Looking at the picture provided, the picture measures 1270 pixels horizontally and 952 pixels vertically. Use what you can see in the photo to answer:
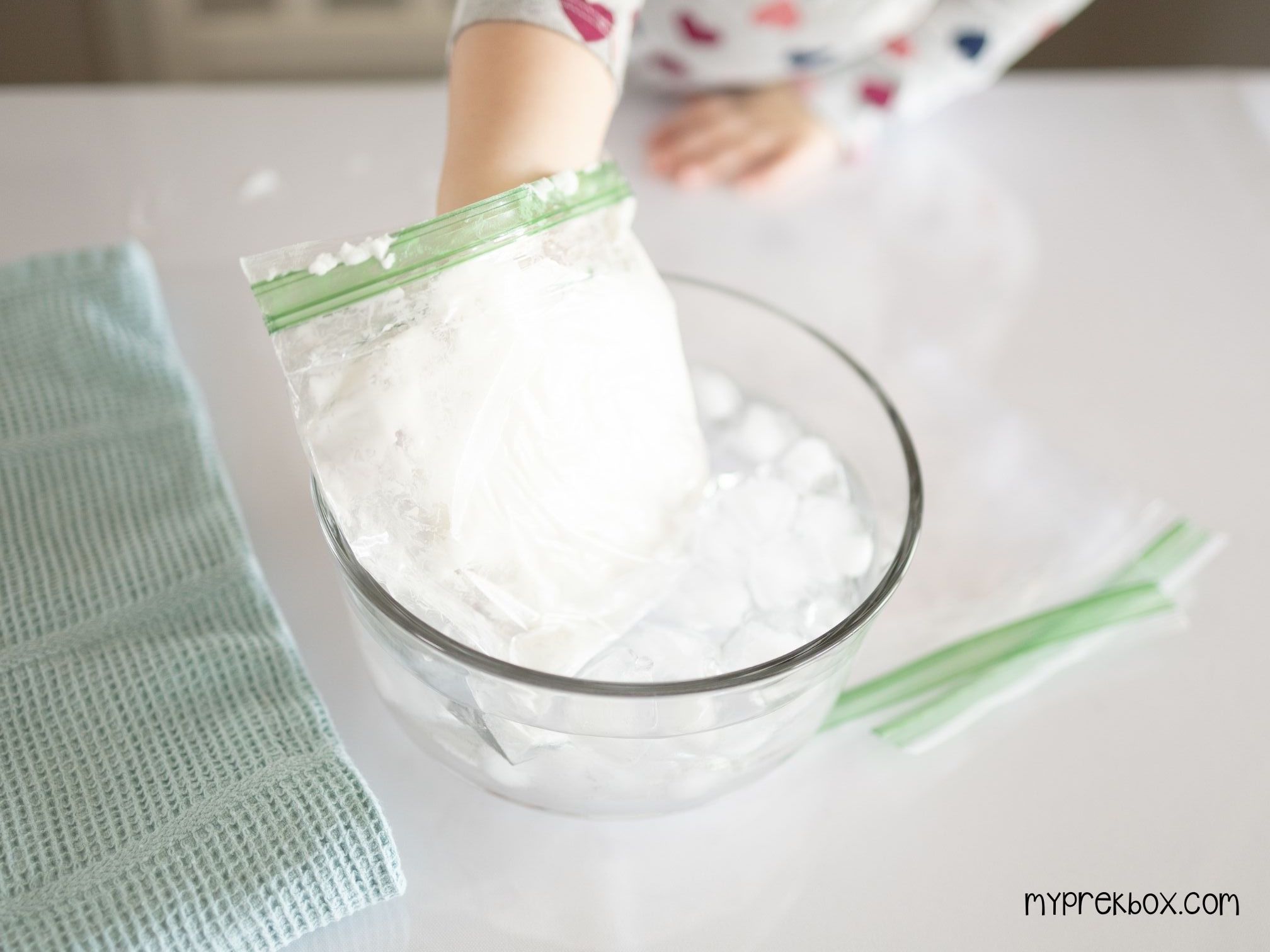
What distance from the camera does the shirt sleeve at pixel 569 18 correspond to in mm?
477

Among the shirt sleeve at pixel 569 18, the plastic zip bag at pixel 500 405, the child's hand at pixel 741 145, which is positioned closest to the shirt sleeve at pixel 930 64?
the child's hand at pixel 741 145

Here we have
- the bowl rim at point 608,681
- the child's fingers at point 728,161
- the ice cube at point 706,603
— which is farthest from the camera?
the child's fingers at point 728,161

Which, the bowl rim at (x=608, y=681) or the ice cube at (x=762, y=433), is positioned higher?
the ice cube at (x=762, y=433)

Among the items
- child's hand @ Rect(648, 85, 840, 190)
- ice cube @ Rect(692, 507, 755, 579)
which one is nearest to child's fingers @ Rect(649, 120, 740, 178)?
child's hand @ Rect(648, 85, 840, 190)

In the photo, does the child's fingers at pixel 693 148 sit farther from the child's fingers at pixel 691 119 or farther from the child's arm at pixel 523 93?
the child's arm at pixel 523 93

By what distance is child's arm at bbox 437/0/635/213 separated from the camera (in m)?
0.44

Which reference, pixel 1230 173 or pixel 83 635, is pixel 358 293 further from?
pixel 1230 173

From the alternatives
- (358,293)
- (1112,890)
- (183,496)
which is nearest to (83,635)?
(183,496)

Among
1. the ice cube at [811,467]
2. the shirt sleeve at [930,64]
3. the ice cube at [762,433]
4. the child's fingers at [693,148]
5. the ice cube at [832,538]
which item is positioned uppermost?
the shirt sleeve at [930,64]

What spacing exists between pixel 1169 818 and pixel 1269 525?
21 centimetres

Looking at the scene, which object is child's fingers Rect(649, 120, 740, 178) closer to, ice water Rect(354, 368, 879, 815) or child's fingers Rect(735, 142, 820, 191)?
child's fingers Rect(735, 142, 820, 191)

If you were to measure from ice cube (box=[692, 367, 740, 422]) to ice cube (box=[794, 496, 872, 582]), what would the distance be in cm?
6

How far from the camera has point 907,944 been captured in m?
0.42

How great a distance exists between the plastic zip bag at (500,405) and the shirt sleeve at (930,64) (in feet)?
1.53
